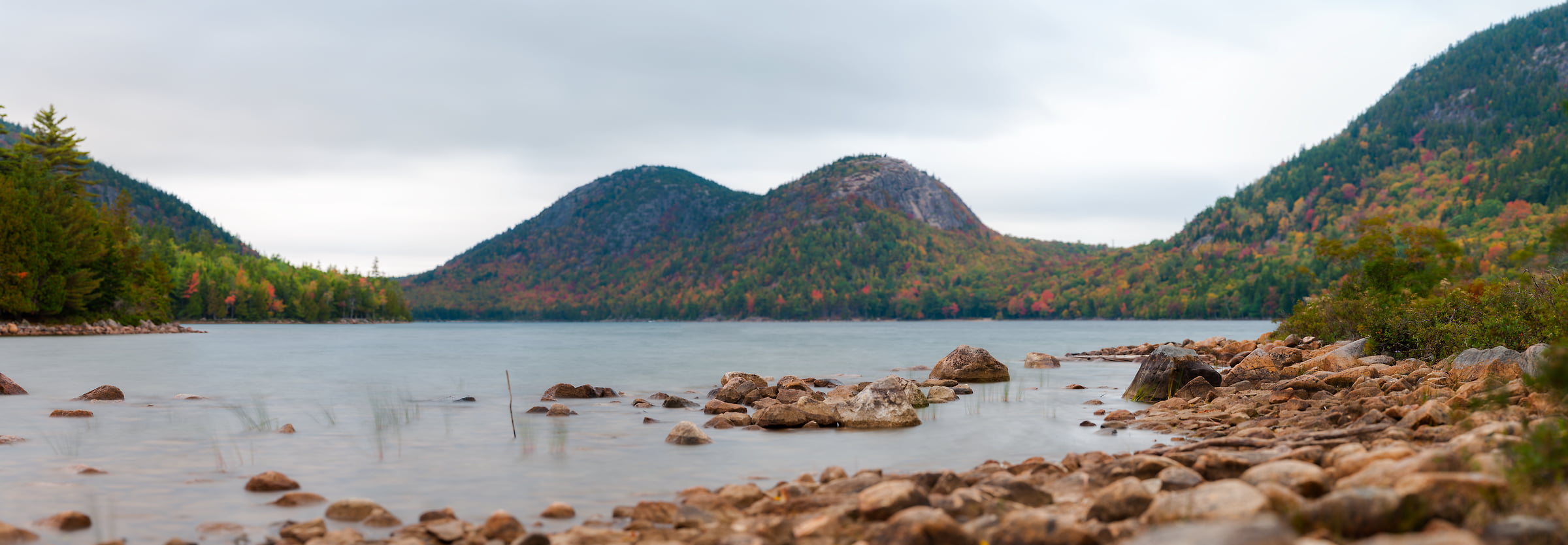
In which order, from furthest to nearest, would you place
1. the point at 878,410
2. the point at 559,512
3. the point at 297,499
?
the point at 878,410 → the point at 297,499 → the point at 559,512

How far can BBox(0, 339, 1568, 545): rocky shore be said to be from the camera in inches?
216

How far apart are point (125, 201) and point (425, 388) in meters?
77.0

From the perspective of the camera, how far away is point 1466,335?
19.4 m

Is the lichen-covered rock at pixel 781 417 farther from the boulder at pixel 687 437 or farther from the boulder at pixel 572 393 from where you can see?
the boulder at pixel 572 393

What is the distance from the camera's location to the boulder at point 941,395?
21.2 metres

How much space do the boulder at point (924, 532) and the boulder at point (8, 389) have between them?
25.7m

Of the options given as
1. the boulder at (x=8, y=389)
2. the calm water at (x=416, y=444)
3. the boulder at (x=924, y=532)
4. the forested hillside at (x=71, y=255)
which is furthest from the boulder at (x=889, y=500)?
the forested hillside at (x=71, y=255)

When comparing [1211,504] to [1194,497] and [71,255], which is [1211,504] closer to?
[1194,497]

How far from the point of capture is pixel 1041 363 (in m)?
35.4

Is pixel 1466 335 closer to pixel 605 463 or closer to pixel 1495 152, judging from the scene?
pixel 605 463

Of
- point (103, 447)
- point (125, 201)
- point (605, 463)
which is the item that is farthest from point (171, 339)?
point (605, 463)

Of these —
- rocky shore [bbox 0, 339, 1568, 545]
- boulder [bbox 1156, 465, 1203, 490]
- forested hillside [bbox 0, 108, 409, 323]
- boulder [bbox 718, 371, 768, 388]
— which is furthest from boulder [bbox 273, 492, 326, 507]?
forested hillside [bbox 0, 108, 409, 323]

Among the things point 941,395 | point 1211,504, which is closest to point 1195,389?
point 941,395

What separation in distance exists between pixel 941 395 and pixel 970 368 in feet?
Answer: 20.8
